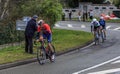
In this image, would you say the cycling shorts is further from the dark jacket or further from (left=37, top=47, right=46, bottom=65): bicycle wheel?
the dark jacket

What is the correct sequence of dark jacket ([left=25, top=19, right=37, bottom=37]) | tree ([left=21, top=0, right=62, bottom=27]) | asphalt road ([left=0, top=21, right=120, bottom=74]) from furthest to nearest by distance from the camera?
tree ([left=21, top=0, right=62, bottom=27]), dark jacket ([left=25, top=19, right=37, bottom=37]), asphalt road ([left=0, top=21, right=120, bottom=74])

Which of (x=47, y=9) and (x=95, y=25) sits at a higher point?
(x=47, y=9)

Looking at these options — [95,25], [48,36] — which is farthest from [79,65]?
[95,25]

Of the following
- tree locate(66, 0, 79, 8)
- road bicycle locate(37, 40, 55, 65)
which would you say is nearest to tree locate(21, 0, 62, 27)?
road bicycle locate(37, 40, 55, 65)

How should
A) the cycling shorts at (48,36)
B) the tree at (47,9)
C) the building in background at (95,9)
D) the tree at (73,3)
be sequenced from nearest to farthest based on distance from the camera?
the cycling shorts at (48,36), the tree at (47,9), the building in background at (95,9), the tree at (73,3)

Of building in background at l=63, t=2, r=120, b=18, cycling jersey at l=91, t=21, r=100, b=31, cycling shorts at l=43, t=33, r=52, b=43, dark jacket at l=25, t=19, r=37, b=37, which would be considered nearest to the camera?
cycling shorts at l=43, t=33, r=52, b=43

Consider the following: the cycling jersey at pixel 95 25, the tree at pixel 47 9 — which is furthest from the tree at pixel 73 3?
the cycling jersey at pixel 95 25

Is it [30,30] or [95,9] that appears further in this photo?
[95,9]

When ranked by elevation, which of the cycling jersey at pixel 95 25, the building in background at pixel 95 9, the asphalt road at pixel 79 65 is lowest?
the building in background at pixel 95 9

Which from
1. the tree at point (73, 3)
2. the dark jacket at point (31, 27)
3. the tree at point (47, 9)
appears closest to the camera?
the dark jacket at point (31, 27)

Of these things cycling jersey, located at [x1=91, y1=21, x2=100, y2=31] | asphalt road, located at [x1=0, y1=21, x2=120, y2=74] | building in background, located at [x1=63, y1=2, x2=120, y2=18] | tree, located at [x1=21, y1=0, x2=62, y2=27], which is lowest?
building in background, located at [x1=63, y1=2, x2=120, y2=18]

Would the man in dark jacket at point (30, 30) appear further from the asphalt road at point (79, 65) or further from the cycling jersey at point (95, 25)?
the cycling jersey at point (95, 25)

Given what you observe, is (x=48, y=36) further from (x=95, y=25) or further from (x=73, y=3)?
(x=73, y=3)

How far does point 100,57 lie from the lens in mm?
19312
